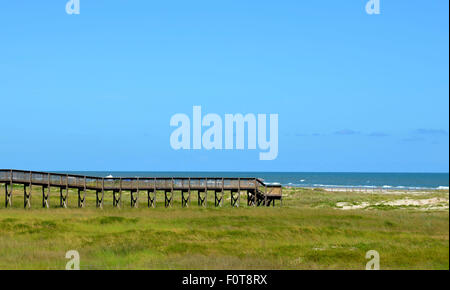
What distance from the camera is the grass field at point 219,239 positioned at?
24.2 metres

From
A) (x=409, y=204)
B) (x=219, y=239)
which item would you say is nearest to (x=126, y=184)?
(x=219, y=239)

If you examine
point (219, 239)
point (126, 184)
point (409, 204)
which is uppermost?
point (126, 184)

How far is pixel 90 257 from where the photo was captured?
83.3 feet

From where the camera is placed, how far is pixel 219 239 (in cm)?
3127

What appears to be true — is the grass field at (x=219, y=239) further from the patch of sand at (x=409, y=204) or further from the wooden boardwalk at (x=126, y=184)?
the patch of sand at (x=409, y=204)

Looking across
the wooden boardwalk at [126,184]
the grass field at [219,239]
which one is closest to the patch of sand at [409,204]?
the wooden boardwalk at [126,184]

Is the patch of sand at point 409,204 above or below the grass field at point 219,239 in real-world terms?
below

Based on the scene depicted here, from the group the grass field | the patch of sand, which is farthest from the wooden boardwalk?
the patch of sand

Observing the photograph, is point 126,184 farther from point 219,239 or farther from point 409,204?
point 409,204

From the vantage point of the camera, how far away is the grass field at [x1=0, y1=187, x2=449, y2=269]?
24219 mm

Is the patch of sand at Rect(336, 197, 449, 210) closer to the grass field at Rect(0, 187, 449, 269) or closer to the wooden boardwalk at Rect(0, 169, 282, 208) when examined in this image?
the wooden boardwalk at Rect(0, 169, 282, 208)

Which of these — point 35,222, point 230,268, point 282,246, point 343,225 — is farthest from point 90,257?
point 343,225

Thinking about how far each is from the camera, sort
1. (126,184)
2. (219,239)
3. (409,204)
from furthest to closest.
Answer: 1. (409,204)
2. (126,184)
3. (219,239)

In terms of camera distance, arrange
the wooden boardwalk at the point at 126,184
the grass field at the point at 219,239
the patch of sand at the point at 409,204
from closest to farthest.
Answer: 1. the grass field at the point at 219,239
2. the wooden boardwalk at the point at 126,184
3. the patch of sand at the point at 409,204
